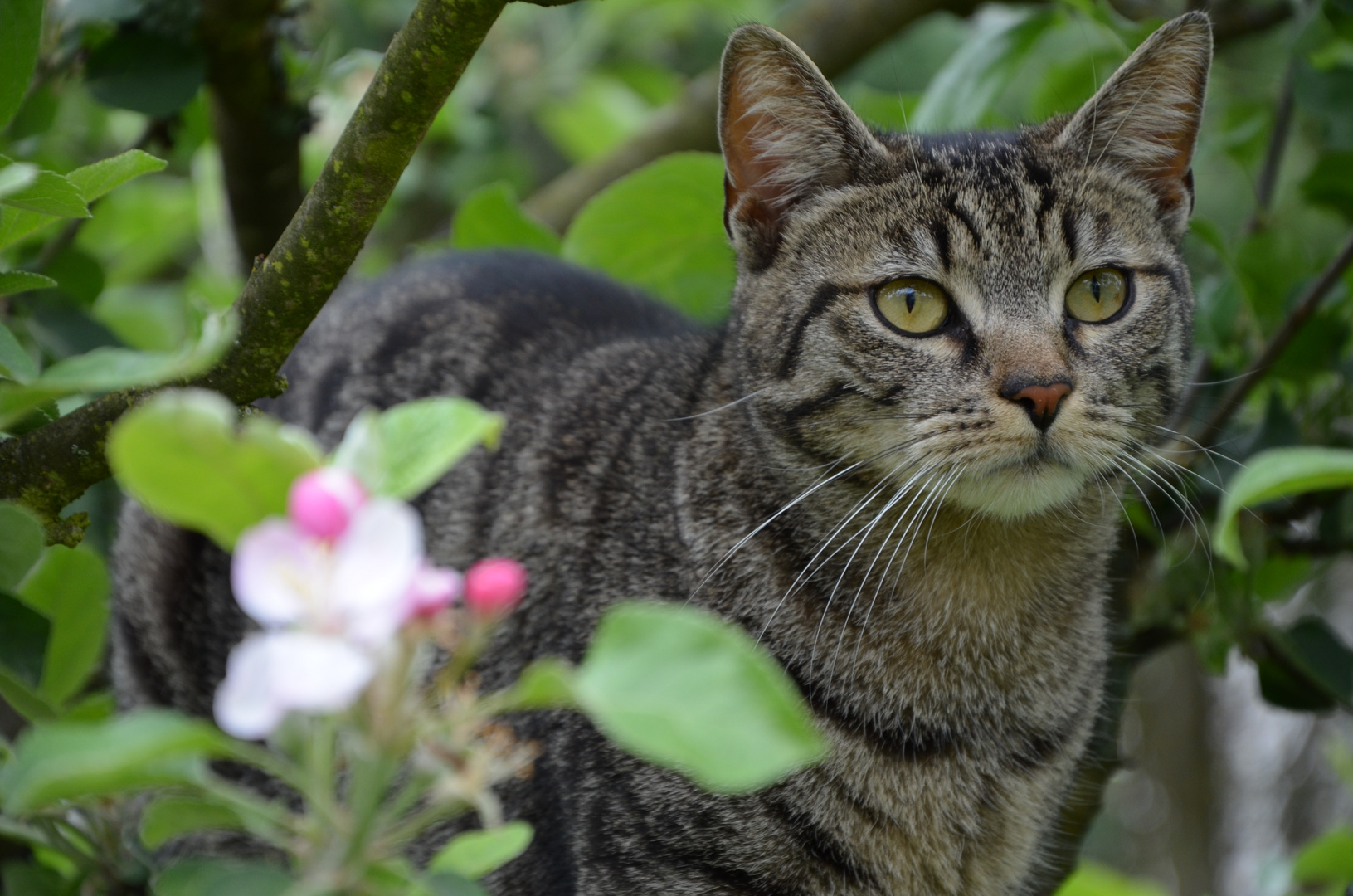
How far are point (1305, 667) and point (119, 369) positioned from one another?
229 cm

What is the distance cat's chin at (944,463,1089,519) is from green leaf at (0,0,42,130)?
1471mm

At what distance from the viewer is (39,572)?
5.49 feet

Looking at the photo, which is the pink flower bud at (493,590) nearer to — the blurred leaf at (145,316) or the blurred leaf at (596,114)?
the blurred leaf at (145,316)

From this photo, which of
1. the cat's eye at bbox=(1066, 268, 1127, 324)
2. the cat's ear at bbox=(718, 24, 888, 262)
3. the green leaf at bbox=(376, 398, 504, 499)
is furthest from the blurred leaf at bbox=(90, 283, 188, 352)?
the green leaf at bbox=(376, 398, 504, 499)

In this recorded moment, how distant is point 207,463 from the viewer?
0.83 metres

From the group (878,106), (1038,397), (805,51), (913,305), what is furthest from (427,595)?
Result: (805,51)

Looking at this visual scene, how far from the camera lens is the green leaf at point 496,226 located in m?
2.87

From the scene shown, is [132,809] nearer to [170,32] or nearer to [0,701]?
[0,701]

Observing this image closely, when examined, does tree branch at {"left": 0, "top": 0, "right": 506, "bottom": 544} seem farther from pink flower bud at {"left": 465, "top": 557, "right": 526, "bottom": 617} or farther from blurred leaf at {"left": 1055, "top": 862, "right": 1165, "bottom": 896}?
blurred leaf at {"left": 1055, "top": 862, "right": 1165, "bottom": 896}

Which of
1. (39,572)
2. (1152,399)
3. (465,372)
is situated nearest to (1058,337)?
(1152,399)

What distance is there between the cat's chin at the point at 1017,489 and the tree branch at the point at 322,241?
1037 millimetres

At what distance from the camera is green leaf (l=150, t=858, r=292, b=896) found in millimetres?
884

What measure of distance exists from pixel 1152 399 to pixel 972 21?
6.76ft

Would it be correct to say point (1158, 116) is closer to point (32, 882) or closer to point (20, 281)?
point (20, 281)
